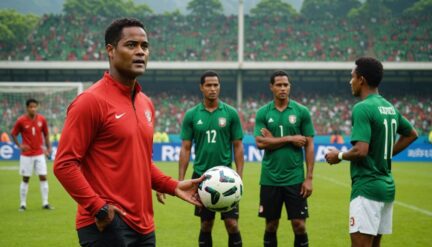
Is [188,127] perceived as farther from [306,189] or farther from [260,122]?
[306,189]

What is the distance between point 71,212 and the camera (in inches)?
449

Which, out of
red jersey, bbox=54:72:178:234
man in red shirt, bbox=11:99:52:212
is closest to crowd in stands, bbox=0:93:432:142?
man in red shirt, bbox=11:99:52:212

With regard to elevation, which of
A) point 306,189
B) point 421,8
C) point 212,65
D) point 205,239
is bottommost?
point 205,239

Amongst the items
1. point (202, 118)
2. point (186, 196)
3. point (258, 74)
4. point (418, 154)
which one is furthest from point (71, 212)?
point (258, 74)

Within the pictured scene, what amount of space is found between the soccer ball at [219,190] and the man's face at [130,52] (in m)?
1.00

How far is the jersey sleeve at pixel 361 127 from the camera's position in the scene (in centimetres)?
476

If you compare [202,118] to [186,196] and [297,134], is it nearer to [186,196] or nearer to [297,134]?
[297,134]

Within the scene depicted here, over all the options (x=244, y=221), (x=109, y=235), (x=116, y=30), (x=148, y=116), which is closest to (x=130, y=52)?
(x=116, y=30)

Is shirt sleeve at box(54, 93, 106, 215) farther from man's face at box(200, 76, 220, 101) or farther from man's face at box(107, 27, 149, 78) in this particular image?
man's face at box(200, 76, 220, 101)

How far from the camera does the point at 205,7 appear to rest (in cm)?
8044

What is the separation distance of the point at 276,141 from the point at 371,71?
2176mm

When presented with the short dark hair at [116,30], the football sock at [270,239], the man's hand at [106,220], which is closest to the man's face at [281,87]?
the football sock at [270,239]

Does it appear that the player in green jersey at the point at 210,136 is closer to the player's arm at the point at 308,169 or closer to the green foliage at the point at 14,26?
the player's arm at the point at 308,169

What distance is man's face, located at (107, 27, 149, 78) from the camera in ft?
11.3
